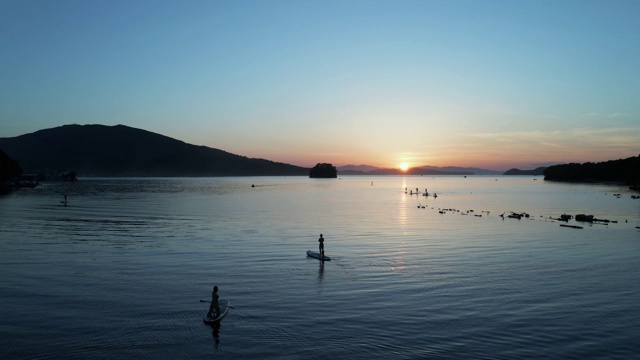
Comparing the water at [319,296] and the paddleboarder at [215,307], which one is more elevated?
the paddleboarder at [215,307]

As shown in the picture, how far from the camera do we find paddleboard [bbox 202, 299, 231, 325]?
3036cm

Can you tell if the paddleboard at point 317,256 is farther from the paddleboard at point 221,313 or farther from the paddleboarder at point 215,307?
the paddleboarder at point 215,307

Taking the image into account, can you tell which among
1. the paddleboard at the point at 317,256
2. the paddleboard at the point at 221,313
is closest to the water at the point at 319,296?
the paddleboard at the point at 221,313

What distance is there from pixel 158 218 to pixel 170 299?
68.2 m

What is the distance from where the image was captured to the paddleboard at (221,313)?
30.4 metres

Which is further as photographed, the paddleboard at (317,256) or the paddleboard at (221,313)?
the paddleboard at (317,256)

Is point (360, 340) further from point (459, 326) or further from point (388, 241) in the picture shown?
point (388, 241)

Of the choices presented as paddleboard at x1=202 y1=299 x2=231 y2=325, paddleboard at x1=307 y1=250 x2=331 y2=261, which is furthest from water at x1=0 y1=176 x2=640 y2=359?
paddleboard at x1=307 y1=250 x2=331 y2=261

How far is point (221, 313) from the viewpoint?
31.3 meters

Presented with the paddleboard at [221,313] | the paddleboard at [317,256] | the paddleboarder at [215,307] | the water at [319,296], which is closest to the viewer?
the water at [319,296]

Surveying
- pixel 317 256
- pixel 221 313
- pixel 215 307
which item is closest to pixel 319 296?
pixel 221 313

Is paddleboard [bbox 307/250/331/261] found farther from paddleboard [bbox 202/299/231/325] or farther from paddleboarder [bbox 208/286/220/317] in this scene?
paddleboarder [bbox 208/286/220/317]

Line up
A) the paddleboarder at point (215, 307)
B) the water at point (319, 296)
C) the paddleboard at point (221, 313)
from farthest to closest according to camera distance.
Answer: the paddleboarder at point (215, 307) < the paddleboard at point (221, 313) < the water at point (319, 296)

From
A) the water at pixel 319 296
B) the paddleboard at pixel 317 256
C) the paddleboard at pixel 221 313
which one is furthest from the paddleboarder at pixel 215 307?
the paddleboard at pixel 317 256
